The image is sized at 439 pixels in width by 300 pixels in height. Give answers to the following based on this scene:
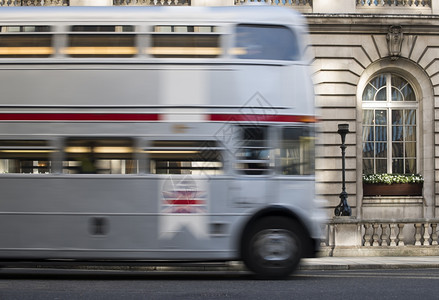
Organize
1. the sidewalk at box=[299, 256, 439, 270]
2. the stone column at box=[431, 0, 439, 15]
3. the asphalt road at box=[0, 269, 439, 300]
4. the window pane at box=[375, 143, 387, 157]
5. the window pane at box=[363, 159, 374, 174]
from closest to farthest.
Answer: the asphalt road at box=[0, 269, 439, 300] < the sidewalk at box=[299, 256, 439, 270] < the stone column at box=[431, 0, 439, 15] < the window pane at box=[363, 159, 374, 174] < the window pane at box=[375, 143, 387, 157]

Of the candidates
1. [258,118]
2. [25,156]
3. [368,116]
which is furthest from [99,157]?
[368,116]

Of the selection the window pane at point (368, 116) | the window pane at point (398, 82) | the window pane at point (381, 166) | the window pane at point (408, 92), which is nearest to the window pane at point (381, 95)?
the window pane at point (398, 82)

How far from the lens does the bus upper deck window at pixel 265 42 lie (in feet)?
33.9

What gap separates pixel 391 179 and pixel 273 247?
12.6 meters

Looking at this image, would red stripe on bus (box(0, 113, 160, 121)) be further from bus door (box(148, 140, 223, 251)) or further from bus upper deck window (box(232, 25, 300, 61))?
bus upper deck window (box(232, 25, 300, 61))

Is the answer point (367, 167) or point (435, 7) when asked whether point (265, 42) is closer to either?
point (367, 167)

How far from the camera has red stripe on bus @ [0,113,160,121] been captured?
1019 cm

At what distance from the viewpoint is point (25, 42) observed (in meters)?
10.4

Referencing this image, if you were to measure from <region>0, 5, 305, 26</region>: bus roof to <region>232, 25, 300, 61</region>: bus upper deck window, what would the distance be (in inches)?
4.9

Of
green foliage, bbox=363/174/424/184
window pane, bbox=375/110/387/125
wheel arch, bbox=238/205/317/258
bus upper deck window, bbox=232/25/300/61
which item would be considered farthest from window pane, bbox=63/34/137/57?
window pane, bbox=375/110/387/125

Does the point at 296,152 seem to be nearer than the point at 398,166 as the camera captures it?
Yes

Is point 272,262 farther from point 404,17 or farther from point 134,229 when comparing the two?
point 404,17

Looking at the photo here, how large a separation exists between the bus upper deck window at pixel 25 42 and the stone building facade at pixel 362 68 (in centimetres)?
1170

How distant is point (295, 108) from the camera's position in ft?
33.7
